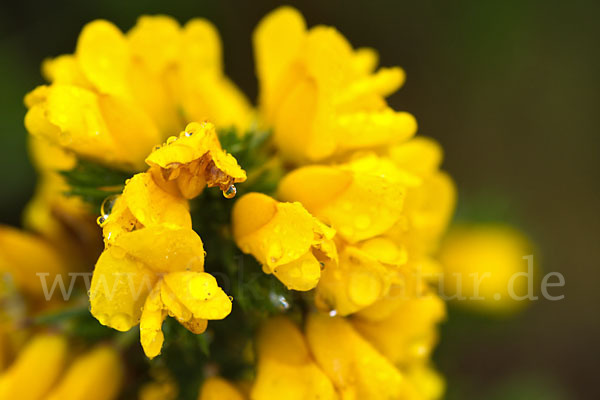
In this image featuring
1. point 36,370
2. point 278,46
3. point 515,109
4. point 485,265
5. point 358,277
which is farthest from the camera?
point 515,109

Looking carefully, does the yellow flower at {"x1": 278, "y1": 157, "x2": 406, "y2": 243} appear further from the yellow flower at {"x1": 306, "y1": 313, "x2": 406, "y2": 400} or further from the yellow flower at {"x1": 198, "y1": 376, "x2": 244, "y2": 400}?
the yellow flower at {"x1": 198, "y1": 376, "x2": 244, "y2": 400}

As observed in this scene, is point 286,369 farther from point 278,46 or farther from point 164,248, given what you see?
point 278,46

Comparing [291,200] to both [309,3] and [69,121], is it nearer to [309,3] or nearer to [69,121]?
[69,121]

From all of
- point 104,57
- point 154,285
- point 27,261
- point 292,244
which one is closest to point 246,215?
point 292,244

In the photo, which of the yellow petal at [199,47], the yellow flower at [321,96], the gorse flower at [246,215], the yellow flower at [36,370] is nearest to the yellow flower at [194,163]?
the gorse flower at [246,215]

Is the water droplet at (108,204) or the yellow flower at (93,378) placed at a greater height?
the water droplet at (108,204)

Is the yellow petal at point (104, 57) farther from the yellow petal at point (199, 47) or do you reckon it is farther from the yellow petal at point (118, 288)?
the yellow petal at point (118, 288)

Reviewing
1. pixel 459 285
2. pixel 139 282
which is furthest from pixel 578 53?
pixel 139 282
